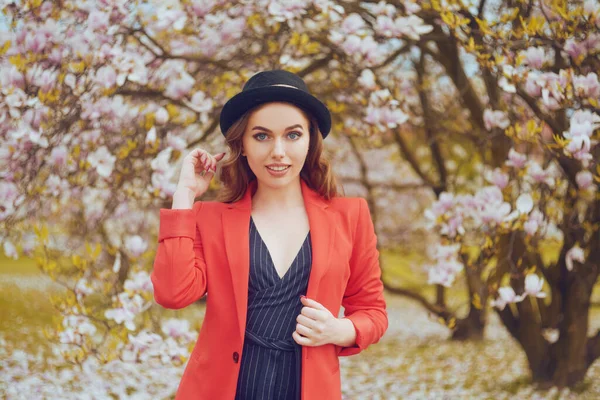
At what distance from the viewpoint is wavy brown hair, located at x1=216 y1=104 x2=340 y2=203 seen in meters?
1.90

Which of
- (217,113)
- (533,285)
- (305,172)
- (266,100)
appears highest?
(217,113)

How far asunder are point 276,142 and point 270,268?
0.36 m

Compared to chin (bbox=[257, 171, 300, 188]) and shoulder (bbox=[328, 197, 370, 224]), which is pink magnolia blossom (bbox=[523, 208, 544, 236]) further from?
chin (bbox=[257, 171, 300, 188])

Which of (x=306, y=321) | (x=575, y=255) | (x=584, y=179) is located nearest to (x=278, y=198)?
(x=306, y=321)

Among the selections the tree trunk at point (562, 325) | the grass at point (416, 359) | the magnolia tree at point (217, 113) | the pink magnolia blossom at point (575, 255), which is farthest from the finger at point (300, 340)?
the tree trunk at point (562, 325)

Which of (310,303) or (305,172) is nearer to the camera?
(310,303)

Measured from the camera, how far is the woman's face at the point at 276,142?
1.75 metres

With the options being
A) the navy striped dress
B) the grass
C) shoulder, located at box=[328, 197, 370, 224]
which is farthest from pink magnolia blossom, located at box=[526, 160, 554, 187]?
the navy striped dress

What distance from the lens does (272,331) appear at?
1.72 m

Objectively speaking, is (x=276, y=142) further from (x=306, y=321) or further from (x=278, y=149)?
(x=306, y=321)

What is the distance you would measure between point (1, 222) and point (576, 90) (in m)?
2.87

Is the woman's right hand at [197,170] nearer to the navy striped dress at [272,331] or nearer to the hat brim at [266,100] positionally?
the hat brim at [266,100]

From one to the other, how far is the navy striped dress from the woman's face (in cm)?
23

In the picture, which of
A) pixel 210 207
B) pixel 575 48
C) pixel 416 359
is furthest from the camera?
pixel 416 359
